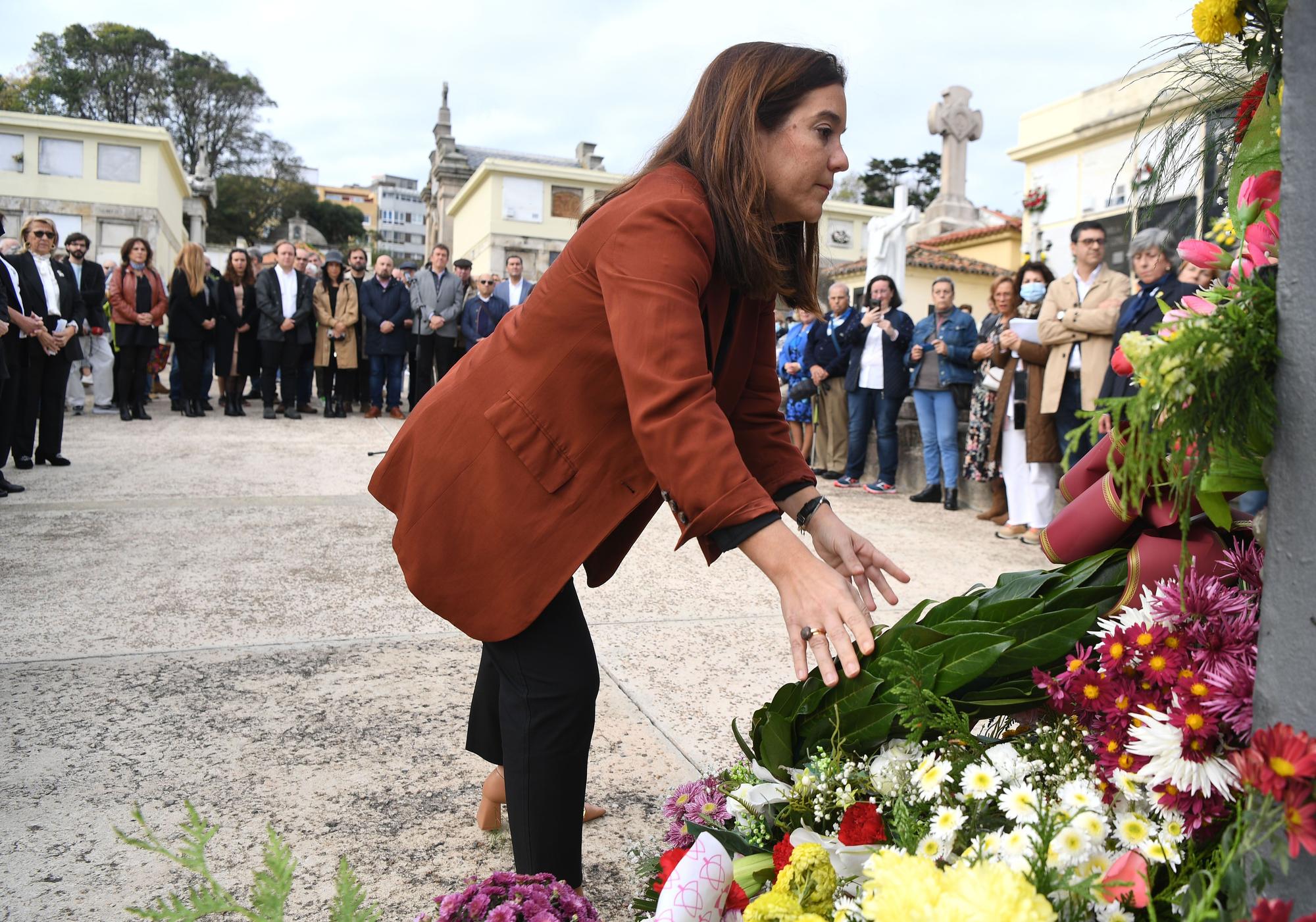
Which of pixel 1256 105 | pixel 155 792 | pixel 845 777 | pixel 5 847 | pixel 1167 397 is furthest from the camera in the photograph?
pixel 155 792

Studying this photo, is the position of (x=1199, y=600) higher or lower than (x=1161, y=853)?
higher

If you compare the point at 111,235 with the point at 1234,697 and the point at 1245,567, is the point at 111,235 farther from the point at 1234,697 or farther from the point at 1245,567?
the point at 1234,697

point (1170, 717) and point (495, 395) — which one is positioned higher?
point (495, 395)

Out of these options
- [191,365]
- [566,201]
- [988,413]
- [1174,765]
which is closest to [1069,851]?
[1174,765]

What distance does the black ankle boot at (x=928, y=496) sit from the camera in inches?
337

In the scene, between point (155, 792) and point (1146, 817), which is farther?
point (155, 792)

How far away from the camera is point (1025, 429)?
718cm

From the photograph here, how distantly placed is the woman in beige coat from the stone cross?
55.6 ft

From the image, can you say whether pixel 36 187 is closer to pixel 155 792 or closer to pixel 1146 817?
pixel 155 792

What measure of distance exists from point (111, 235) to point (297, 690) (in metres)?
33.5

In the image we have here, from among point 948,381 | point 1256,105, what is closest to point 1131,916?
point 1256,105

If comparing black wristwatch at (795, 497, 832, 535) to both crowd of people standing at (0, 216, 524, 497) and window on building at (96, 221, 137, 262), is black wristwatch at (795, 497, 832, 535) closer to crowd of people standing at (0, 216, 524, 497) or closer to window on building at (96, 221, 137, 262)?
crowd of people standing at (0, 216, 524, 497)

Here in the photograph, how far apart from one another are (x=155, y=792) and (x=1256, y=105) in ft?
9.05

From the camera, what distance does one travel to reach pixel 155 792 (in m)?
2.67
